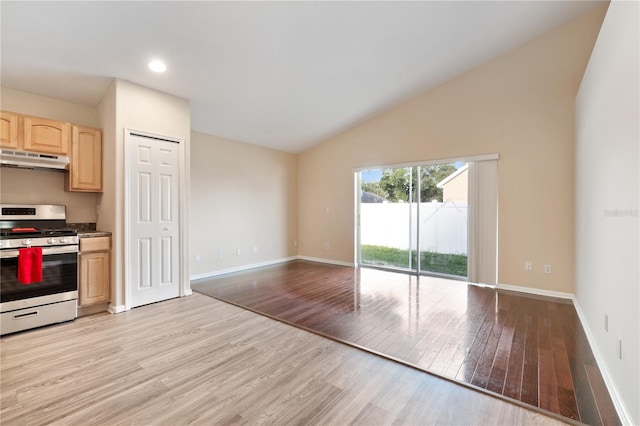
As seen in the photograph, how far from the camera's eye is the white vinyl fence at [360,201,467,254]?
4922mm

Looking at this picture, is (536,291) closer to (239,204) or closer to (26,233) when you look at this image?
(239,204)

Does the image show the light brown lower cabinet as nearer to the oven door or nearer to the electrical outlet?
the oven door

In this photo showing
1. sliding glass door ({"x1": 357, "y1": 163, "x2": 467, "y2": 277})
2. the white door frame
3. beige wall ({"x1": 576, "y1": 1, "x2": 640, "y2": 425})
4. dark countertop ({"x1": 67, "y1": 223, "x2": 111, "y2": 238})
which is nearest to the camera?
beige wall ({"x1": 576, "y1": 1, "x2": 640, "y2": 425})

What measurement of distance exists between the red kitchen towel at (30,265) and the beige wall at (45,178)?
935mm

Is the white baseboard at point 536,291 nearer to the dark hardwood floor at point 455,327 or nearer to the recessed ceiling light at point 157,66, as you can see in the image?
the dark hardwood floor at point 455,327

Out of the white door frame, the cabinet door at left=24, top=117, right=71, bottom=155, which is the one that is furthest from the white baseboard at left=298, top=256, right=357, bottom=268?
the cabinet door at left=24, top=117, right=71, bottom=155

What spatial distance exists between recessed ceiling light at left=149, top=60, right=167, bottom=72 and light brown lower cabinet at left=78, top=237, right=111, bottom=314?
2.08m

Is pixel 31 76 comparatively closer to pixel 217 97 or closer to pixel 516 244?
pixel 217 97

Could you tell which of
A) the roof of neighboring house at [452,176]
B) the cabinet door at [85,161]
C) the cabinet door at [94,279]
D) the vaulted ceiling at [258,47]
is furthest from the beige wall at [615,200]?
the cabinet door at [85,161]

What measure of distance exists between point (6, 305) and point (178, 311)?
4.99 feet

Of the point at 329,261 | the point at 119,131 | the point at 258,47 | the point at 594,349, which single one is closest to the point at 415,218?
the point at 329,261

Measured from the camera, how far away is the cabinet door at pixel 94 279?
10.6 feet

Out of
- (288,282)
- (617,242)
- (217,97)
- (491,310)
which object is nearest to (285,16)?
(217,97)

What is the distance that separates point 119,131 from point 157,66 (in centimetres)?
89
